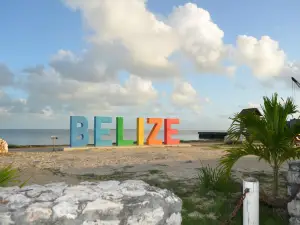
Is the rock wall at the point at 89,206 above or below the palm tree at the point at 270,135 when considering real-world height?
below

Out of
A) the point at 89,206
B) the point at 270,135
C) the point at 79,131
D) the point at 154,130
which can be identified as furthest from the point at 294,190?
the point at 154,130

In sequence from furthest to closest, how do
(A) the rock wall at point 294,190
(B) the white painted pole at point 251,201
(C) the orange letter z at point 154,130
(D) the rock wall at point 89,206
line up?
1. (C) the orange letter z at point 154,130
2. (A) the rock wall at point 294,190
3. (B) the white painted pole at point 251,201
4. (D) the rock wall at point 89,206

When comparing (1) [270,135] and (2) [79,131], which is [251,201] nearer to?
(1) [270,135]

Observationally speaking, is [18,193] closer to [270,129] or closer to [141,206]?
[141,206]

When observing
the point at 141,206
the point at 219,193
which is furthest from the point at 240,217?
the point at 141,206

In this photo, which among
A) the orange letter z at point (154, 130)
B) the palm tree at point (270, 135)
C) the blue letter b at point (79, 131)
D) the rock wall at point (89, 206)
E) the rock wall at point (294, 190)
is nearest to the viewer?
the rock wall at point (89, 206)

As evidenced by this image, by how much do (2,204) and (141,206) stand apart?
3.92ft

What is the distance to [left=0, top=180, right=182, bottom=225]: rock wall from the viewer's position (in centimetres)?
271

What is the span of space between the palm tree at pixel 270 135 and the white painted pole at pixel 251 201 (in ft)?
5.06

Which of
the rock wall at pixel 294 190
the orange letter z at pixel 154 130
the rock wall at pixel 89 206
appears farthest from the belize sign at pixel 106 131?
the rock wall at pixel 89 206

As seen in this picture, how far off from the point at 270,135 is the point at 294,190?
1109 millimetres

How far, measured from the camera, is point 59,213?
2723 mm

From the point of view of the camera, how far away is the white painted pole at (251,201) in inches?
170

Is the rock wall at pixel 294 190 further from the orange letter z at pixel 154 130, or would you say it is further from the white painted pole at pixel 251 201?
the orange letter z at pixel 154 130
